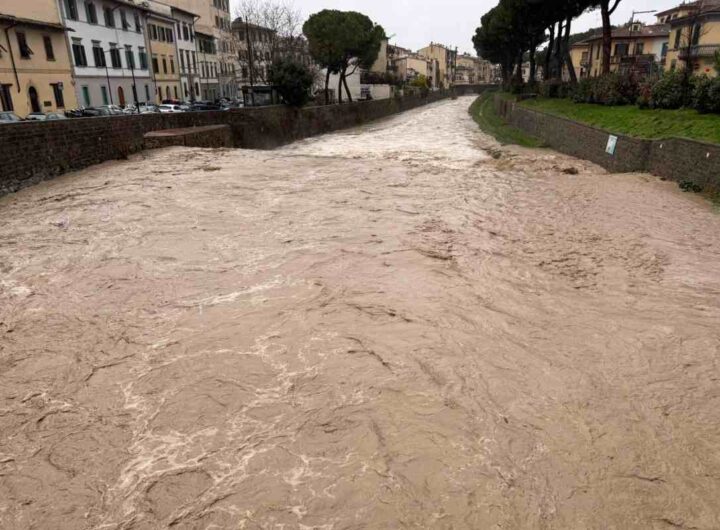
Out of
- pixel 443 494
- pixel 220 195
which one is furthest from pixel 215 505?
pixel 220 195

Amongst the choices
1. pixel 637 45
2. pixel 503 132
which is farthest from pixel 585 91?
pixel 637 45

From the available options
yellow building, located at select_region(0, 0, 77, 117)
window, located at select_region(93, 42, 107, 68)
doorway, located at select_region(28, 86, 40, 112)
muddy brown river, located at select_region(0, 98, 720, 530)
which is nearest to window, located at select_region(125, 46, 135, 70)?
window, located at select_region(93, 42, 107, 68)

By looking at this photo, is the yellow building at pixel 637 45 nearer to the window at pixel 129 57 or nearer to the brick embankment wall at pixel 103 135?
the brick embankment wall at pixel 103 135

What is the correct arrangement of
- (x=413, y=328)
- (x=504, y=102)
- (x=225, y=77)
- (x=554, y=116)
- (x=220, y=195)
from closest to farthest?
(x=413, y=328), (x=220, y=195), (x=554, y=116), (x=504, y=102), (x=225, y=77)

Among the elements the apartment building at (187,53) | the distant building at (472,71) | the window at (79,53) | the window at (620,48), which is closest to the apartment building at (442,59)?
the distant building at (472,71)

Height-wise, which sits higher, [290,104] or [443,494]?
[290,104]

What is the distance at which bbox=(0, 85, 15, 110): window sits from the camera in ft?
105

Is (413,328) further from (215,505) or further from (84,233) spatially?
(84,233)

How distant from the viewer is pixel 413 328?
6438 millimetres

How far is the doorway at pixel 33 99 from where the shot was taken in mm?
34469

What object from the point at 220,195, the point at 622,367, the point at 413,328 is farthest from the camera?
the point at 220,195

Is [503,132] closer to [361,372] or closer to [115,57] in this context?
[361,372]

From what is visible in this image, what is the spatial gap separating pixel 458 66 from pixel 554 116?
14150 centimetres

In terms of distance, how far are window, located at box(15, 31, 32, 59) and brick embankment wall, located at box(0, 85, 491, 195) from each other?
16876mm
